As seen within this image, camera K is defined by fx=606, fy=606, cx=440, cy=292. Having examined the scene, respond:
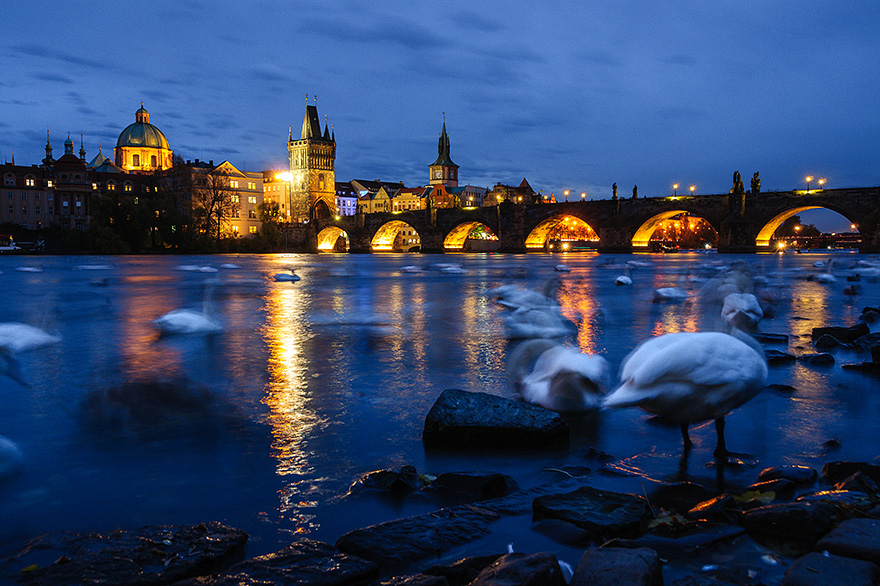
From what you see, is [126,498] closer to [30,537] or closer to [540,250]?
[30,537]

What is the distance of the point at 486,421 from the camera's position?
328cm

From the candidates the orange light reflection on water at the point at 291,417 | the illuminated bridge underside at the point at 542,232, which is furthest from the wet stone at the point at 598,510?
the illuminated bridge underside at the point at 542,232

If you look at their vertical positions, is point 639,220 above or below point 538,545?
above

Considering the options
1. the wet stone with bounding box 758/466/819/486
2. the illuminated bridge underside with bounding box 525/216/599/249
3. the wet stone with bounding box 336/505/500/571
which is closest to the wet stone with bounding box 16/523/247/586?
the wet stone with bounding box 336/505/500/571

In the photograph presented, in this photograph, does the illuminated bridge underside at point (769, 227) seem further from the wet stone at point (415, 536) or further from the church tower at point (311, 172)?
the church tower at point (311, 172)

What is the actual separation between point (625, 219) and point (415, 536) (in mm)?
66520

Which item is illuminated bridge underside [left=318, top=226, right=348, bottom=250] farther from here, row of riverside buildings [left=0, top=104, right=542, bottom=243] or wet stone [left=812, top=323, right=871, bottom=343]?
wet stone [left=812, top=323, right=871, bottom=343]

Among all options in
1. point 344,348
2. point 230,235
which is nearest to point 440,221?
point 230,235

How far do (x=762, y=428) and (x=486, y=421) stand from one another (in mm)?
1643

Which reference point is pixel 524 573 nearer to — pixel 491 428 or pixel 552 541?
pixel 552 541

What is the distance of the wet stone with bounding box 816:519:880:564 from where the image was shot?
192 centimetres

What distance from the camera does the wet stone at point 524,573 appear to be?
1.78m

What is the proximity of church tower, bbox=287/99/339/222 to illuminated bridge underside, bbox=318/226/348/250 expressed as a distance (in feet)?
50.5

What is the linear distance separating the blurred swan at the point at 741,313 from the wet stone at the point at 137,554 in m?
6.56
